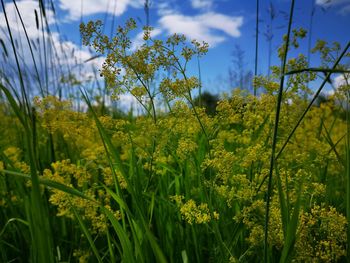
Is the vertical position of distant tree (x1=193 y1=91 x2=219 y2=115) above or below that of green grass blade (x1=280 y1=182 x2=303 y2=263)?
above

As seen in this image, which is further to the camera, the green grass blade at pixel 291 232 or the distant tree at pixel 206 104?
the distant tree at pixel 206 104

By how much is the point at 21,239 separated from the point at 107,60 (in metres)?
1.30

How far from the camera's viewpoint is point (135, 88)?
1985 millimetres

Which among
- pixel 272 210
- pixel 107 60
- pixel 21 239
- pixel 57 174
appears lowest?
pixel 21 239

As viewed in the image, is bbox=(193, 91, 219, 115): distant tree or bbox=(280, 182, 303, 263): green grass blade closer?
bbox=(280, 182, 303, 263): green grass blade

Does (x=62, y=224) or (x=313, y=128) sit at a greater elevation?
(x=313, y=128)

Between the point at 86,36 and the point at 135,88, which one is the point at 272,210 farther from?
the point at 86,36

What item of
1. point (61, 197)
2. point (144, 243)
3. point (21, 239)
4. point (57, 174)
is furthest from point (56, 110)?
point (144, 243)

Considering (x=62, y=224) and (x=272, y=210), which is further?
(x=62, y=224)

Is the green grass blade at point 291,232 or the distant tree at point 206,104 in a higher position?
the distant tree at point 206,104

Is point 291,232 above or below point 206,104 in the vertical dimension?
below

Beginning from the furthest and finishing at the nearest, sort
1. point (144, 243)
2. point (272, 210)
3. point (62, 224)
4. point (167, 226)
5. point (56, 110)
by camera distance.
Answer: point (62, 224) → point (56, 110) → point (167, 226) → point (144, 243) → point (272, 210)

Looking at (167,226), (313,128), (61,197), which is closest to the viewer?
(61,197)

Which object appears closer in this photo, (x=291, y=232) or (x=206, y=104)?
(x=291, y=232)
